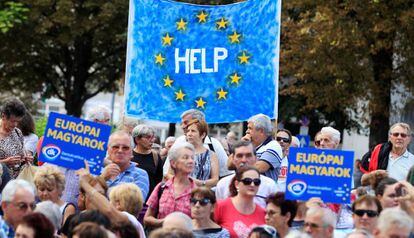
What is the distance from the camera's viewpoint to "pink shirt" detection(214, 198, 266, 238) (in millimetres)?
10000

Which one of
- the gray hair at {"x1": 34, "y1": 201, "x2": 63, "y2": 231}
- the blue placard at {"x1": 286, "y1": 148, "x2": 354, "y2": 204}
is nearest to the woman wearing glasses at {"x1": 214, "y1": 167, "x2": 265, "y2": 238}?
the blue placard at {"x1": 286, "y1": 148, "x2": 354, "y2": 204}

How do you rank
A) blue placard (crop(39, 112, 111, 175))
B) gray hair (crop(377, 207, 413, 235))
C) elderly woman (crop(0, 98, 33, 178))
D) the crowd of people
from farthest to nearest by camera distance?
elderly woman (crop(0, 98, 33, 178))
blue placard (crop(39, 112, 111, 175))
the crowd of people
gray hair (crop(377, 207, 413, 235))

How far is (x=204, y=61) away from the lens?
14227mm

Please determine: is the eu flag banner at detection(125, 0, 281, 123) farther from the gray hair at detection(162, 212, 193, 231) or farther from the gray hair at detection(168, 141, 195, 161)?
the gray hair at detection(162, 212, 193, 231)

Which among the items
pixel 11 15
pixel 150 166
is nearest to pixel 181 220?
pixel 150 166

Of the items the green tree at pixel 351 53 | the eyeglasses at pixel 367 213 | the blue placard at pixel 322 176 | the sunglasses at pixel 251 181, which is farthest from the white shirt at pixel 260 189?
the green tree at pixel 351 53

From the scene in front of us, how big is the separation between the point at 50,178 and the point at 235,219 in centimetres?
162

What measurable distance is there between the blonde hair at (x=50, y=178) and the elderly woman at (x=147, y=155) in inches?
93.1

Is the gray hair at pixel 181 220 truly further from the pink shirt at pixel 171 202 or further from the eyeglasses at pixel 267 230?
the pink shirt at pixel 171 202

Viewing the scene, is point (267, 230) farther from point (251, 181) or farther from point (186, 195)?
point (186, 195)

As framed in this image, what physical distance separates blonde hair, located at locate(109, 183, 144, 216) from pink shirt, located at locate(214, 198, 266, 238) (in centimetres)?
74

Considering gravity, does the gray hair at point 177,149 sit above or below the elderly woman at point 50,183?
above

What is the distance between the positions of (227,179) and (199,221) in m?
1.01

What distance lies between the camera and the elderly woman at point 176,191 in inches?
412
